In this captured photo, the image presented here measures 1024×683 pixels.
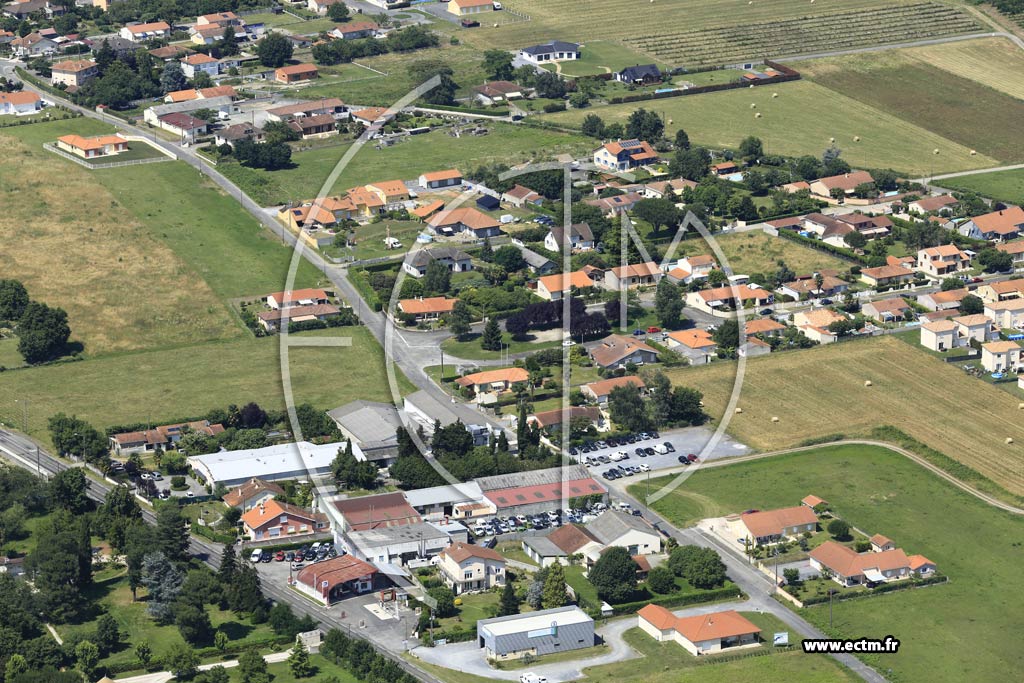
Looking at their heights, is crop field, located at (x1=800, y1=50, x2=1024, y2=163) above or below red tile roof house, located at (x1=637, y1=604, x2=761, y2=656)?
above

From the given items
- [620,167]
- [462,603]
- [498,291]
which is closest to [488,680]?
[462,603]

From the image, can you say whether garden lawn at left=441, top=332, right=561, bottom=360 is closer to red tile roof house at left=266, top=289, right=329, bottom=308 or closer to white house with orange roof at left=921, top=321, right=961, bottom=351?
red tile roof house at left=266, top=289, right=329, bottom=308

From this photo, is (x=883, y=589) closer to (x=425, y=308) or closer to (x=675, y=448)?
(x=675, y=448)

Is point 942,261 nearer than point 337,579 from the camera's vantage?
No

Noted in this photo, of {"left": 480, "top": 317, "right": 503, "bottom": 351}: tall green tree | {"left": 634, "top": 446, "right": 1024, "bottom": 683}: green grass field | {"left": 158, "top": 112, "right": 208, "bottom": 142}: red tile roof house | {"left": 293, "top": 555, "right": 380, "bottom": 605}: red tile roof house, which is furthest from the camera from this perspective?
{"left": 158, "top": 112, "right": 208, "bottom": 142}: red tile roof house

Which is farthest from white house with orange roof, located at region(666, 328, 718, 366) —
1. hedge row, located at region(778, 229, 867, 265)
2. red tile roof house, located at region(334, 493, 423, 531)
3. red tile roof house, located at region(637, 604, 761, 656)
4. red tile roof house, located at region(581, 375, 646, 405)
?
red tile roof house, located at region(637, 604, 761, 656)

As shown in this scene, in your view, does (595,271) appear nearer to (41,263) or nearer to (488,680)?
(41,263)

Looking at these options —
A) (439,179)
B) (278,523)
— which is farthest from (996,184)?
(278,523)
